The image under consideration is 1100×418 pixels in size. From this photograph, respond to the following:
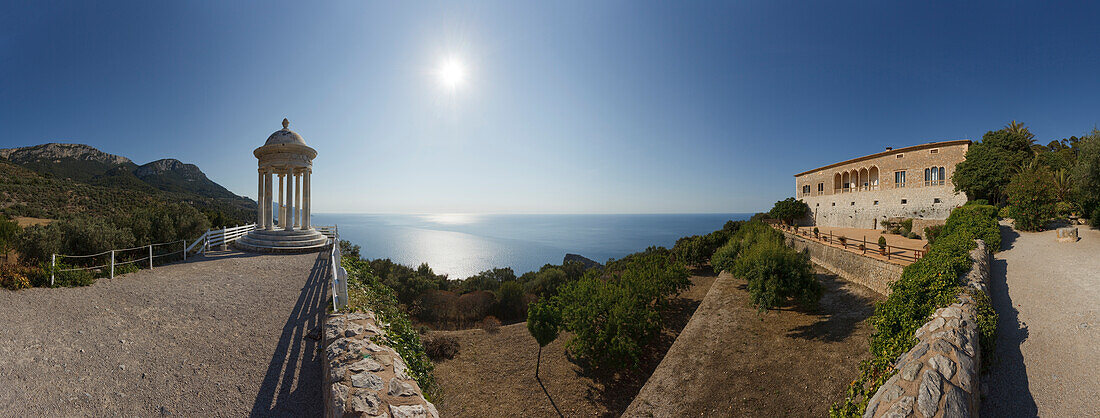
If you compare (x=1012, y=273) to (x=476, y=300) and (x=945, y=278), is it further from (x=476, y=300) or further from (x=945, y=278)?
(x=476, y=300)

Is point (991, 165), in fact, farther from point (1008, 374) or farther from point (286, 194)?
point (286, 194)

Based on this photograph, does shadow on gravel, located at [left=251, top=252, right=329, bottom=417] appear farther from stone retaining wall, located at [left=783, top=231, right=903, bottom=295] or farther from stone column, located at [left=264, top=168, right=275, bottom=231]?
stone retaining wall, located at [left=783, top=231, right=903, bottom=295]

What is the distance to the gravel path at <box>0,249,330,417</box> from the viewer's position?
3828 millimetres

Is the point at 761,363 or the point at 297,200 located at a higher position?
the point at 297,200

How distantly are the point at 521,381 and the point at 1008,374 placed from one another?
8.67 metres

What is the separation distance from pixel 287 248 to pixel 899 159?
37516 millimetres

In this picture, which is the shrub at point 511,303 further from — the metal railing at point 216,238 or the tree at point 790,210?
the tree at point 790,210

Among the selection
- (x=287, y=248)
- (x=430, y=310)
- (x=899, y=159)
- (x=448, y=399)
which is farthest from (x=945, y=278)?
(x=899, y=159)

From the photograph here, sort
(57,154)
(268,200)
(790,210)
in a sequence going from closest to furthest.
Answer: (268,200)
(790,210)
(57,154)

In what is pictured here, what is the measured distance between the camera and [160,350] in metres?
4.85

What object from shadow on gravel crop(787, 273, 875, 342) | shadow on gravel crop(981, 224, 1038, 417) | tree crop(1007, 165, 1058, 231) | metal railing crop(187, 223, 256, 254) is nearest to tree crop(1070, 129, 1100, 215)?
tree crop(1007, 165, 1058, 231)

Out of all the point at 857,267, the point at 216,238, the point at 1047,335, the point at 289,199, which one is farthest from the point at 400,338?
the point at 857,267

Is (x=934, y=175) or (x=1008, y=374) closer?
(x=1008, y=374)

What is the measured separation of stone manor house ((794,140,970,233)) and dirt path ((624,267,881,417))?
1715cm
